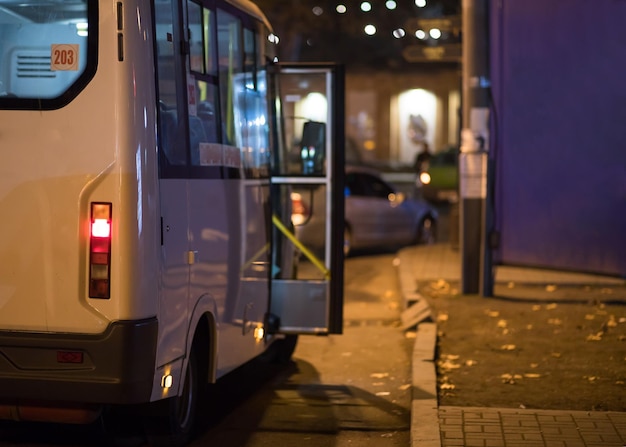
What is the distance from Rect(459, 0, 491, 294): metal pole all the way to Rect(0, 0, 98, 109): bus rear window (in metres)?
7.27

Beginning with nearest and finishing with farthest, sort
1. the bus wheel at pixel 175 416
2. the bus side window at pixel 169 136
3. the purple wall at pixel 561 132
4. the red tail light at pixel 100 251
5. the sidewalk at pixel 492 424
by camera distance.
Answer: the red tail light at pixel 100 251, the bus side window at pixel 169 136, the bus wheel at pixel 175 416, the sidewalk at pixel 492 424, the purple wall at pixel 561 132

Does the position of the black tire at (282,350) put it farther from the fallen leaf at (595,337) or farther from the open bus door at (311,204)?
the fallen leaf at (595,337)

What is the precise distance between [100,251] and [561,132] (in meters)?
9.93

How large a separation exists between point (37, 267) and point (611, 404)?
4211 mm

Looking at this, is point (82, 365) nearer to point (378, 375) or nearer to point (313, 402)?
point (313, 402)

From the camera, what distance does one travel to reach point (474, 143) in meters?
12.4

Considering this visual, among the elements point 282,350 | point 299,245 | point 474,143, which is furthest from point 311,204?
point 474,143

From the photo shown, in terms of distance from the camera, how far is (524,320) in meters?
11.0

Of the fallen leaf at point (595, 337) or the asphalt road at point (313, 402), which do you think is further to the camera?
the fallen leaf at point (595, 337)

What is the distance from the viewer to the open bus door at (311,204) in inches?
332

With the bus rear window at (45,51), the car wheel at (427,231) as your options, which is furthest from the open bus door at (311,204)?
the car wheel at (427,231)

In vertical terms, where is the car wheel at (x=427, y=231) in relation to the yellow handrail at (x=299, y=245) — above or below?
below

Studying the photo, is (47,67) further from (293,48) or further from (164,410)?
(293,48)

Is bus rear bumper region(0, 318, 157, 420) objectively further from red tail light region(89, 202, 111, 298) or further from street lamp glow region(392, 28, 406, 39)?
street lamp glow region(392, 28, 406, 39)
